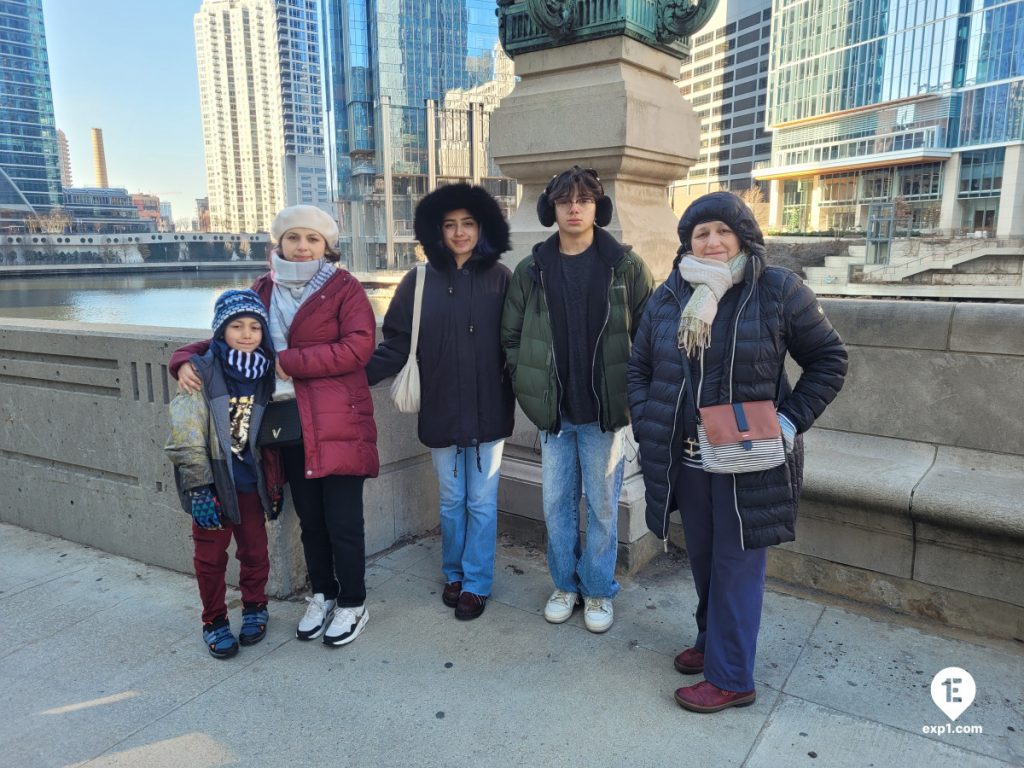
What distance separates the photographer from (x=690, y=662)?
285 centimetres

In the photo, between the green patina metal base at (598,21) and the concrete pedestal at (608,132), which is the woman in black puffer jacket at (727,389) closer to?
the concrete pedestal at (608,132)

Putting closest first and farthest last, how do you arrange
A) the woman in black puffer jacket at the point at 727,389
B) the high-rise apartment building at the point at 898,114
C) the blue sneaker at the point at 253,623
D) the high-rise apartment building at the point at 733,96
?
the woman in black puffer jacket at the point at 727,389 < the blue sneaker at the point at 253,623 < the high-rise apartment building at the point at 898,114 < the high-rise apartment building at the point at 733,96

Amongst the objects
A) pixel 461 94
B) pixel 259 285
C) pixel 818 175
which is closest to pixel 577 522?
pixel 259 285

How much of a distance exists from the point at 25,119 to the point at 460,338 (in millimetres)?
132831

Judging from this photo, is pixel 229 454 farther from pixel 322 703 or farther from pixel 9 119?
pixel 9 119

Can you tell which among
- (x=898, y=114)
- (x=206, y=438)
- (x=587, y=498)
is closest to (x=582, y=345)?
(x=587, y=498)

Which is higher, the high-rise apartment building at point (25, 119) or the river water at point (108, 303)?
the high-rise apartment building at point (25, 119)

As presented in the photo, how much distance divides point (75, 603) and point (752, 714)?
11.2ft

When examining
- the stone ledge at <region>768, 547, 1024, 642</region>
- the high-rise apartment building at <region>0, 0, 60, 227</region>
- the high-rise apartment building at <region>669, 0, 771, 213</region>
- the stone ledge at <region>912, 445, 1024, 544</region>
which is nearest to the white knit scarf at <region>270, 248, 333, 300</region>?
the stone ledge at <region>768, 547, 1024, 642</region>

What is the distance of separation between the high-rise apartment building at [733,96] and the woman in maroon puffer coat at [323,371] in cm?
10508

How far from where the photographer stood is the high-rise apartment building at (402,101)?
9112cm

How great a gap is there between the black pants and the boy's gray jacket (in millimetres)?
298

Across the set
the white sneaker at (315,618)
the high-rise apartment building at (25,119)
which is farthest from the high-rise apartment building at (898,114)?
the high-rise apartment building at (25,119)

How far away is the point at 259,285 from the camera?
10.2 ft
